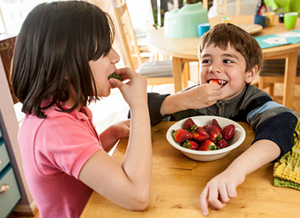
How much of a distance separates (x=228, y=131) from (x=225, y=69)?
320 mm

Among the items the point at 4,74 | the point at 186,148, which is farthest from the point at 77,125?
the point at 4,74

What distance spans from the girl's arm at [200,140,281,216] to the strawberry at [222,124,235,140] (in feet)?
0.28

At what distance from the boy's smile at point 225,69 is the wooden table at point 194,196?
36 cm

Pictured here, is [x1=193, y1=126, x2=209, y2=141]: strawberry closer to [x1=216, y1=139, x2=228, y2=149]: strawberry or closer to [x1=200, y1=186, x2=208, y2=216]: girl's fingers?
[x1=216, y1=139, x2=228, y2=149]: strawberry

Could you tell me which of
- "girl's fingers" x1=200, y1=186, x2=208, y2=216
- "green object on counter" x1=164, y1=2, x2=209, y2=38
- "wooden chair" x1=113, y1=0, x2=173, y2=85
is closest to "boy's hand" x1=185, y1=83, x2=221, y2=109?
"girl's fingers" x1=200, y1=186, x2=208, y2=216

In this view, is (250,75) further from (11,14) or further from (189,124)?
(11,14)

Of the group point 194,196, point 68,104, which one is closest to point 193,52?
point 68,104

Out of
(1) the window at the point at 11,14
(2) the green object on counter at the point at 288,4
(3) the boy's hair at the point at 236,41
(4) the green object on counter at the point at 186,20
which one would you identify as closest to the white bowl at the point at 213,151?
(3) the boy's hair at the point at 236,41

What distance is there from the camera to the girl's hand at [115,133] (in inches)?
42.5

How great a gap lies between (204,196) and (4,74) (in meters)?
1.34

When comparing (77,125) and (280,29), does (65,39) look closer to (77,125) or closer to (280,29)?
(77,125)

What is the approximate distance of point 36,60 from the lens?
0.74 m

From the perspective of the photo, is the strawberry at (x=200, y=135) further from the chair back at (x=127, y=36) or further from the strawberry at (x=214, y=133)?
the chair back at (x=127, y=36)

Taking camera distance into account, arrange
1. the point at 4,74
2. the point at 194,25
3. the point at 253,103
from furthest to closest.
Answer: the point at 194,25, the point at 4,74, the point at 253,103
